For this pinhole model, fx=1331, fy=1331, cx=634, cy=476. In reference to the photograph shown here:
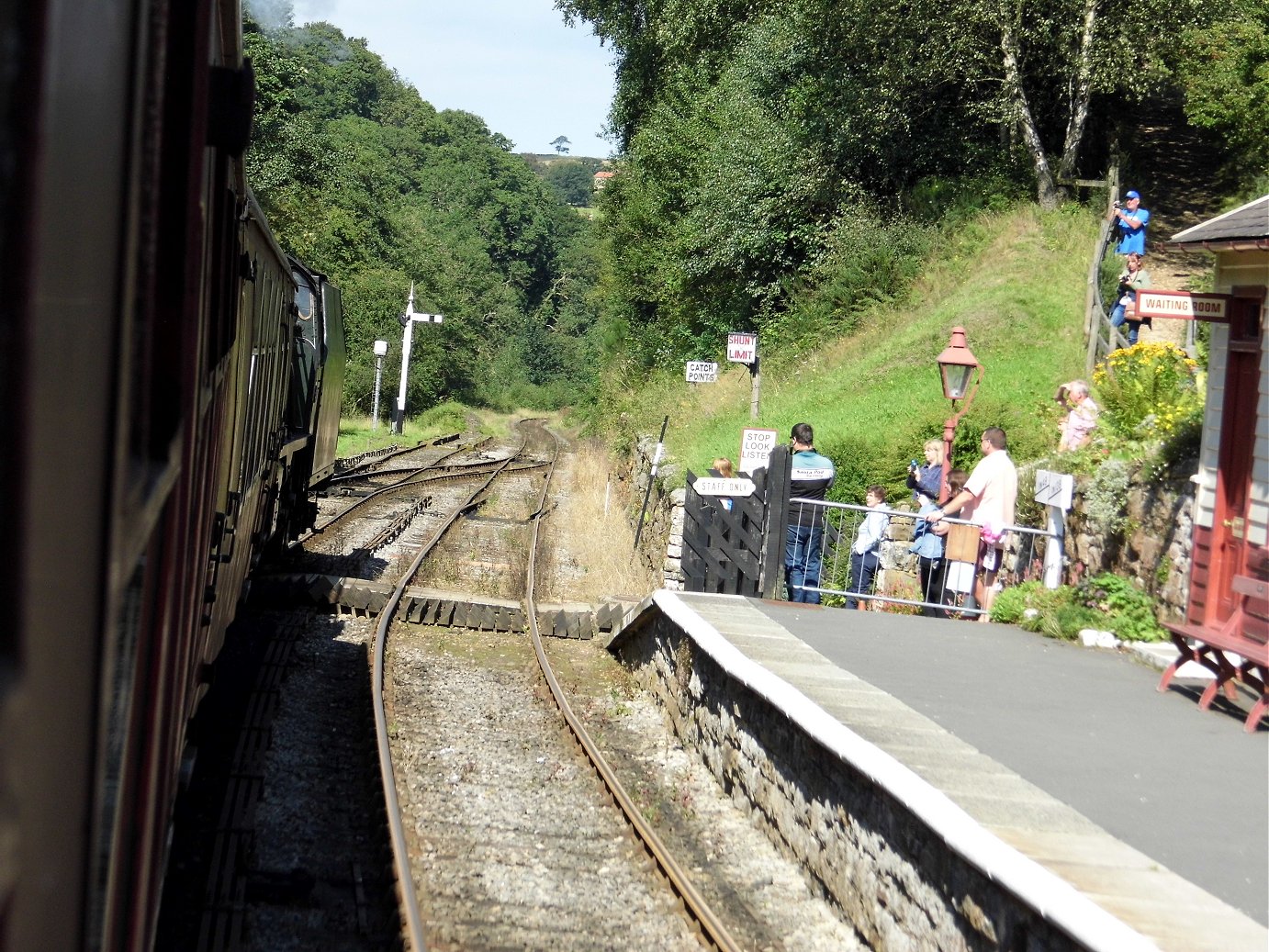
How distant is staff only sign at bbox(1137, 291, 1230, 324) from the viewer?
846 cm

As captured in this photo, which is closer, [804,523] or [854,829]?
[854,829]

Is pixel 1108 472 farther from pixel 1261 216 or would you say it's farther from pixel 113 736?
pixel 113 736

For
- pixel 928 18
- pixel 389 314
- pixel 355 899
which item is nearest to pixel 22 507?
pixel 355 899

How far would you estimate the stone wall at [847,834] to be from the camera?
4.96 meters

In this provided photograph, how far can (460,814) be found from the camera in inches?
289

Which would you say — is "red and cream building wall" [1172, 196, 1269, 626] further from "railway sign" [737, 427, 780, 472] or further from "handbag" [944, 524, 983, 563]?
"railway sign" [737, 427, 780, 472]

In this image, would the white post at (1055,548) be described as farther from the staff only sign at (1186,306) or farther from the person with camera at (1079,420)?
the staff only sign at (1186,306)

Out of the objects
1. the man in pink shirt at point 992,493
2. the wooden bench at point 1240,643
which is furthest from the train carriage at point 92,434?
the man in pink shirt at point 992,493

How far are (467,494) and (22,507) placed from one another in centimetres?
2301

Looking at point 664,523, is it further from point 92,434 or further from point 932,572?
point 92,434

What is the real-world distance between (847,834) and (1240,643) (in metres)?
2.58

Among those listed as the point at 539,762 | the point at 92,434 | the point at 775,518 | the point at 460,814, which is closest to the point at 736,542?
the point at 775,518

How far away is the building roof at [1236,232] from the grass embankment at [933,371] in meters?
5.64

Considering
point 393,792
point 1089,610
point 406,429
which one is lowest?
point 393,792
